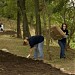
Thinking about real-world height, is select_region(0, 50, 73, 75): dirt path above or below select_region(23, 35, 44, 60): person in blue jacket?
below

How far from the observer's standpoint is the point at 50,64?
1502cm

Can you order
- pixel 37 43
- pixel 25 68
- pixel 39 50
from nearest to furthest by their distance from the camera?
pixel 25 68
pixel 37 43
pixel 39 50

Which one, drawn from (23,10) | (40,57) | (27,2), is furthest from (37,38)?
(27,2)

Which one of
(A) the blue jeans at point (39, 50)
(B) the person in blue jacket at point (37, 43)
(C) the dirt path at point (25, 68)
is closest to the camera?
(C) the dirt path at point (25, 68)

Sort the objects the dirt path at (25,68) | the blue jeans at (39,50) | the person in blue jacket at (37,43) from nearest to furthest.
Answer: the dirt path at (25,68) < the person in blue jacket at (37,43) < the blue jeans at (39,50)

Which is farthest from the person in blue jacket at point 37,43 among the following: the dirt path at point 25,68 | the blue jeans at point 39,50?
the dirt path at point 25,68

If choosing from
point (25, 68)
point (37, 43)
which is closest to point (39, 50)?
point (37, 43)

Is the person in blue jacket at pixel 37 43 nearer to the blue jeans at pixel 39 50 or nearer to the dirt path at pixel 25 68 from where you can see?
the blue jeans at pixel 39 50

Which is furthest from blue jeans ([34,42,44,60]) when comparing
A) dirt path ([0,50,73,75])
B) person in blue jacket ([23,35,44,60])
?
dirt path ([0,50,73,75])

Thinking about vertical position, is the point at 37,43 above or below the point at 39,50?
above

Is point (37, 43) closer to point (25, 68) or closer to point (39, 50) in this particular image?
point (39, 50)

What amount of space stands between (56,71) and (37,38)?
2977mm

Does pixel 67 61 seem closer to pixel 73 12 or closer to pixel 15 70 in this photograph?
pixel 15 70

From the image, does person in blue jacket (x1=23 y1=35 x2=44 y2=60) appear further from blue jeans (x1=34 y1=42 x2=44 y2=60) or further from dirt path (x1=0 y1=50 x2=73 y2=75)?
dirt path (x1=0 y1=50 x2=73 y2=75)
